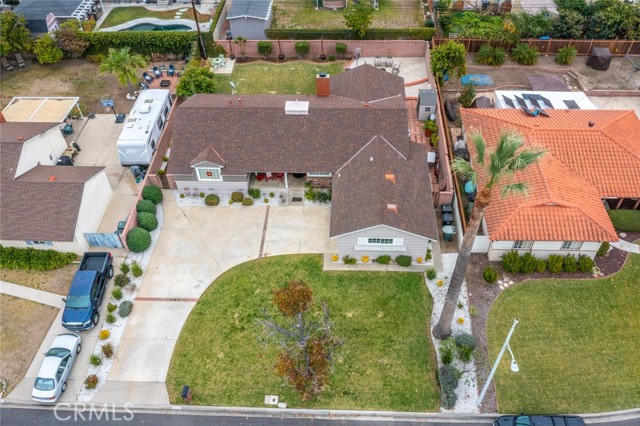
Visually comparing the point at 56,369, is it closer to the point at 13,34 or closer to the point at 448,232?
the point at 448,232

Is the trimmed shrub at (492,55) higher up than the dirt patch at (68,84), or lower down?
higher up

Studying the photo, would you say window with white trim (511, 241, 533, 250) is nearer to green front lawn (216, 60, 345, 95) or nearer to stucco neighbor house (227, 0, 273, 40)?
green front lawn (216, 60, 345, 95)

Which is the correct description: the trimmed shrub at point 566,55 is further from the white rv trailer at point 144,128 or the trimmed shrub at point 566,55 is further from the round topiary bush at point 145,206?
the round topiary bush at point 145,206

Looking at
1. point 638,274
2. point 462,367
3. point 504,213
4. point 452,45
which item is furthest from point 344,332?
point 452,45

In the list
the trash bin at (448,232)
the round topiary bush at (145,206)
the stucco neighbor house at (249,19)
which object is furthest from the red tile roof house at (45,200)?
the stucco neighbor house at (249,19)

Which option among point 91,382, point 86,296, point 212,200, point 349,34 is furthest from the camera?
point 349,34

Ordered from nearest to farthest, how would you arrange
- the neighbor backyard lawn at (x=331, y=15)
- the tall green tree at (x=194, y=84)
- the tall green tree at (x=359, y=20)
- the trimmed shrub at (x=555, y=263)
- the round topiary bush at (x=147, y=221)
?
the trimmed shrub at (x=555, y=263), the round topiary bush at (x=147, y=221), the tall green tree at (x=194, y=84), the tall green tree at (x=359, y=20), the neighbor backyard lawn at (x=331, y=15)

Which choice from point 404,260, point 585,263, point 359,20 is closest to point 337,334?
point 404,260
